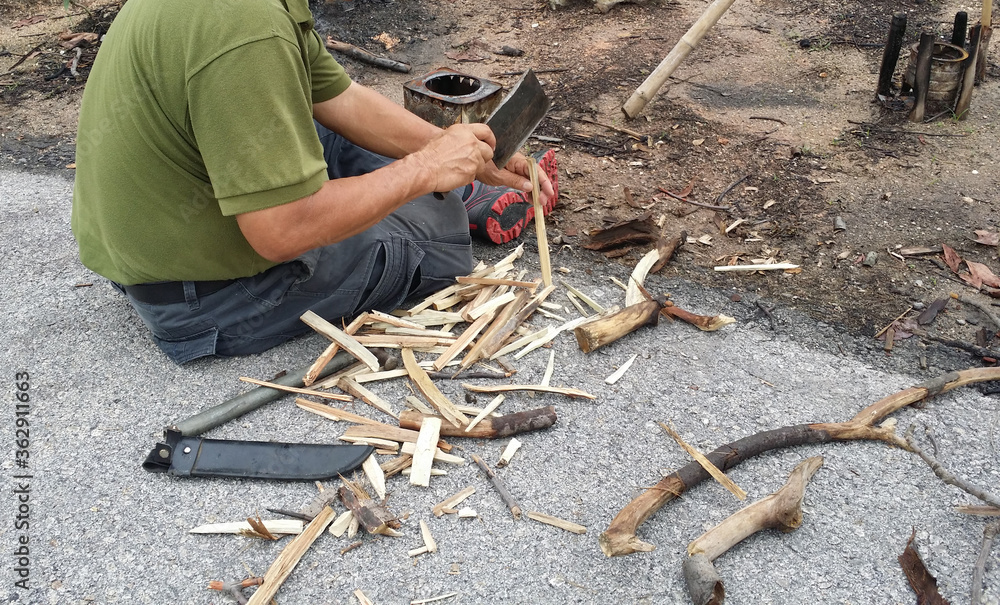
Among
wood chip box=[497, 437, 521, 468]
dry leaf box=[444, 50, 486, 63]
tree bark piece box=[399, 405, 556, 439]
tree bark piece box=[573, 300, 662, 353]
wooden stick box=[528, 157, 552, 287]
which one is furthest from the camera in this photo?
dry leaf box=[444, 50, 486, 63]

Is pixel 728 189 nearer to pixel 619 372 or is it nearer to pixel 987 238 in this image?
pixel 987 238

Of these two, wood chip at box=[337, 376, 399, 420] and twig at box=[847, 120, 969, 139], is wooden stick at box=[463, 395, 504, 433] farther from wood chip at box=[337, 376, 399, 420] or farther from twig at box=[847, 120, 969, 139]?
twig at box=[847, 120, 969, 139]

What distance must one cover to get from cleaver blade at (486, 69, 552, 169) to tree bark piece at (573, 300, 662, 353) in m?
0.83

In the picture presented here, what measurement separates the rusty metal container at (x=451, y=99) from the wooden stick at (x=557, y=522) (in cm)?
246

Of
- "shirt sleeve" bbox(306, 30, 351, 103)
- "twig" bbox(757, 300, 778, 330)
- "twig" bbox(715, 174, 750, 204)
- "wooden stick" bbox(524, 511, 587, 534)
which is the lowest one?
"twig" bbox(757, 300, 778, 330)

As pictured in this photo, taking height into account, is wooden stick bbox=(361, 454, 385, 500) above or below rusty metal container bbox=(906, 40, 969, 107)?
below

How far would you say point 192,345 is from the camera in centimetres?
304

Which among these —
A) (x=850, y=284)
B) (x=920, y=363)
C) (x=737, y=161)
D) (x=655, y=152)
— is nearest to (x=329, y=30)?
(x=655, y=152)

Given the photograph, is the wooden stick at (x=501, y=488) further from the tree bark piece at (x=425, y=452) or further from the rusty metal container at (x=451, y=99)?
the rusty metal container at (x=451, y=99)

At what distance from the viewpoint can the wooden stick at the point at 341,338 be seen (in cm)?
302

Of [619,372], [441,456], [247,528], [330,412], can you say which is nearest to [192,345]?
[330,412]

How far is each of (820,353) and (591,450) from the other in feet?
3.94

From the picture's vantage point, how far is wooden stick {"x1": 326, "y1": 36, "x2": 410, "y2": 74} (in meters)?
6.39

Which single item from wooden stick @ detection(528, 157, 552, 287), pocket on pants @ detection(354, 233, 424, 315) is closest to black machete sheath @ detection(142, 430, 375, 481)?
pocket on pants @ detection(354, 233, 424, 315)
